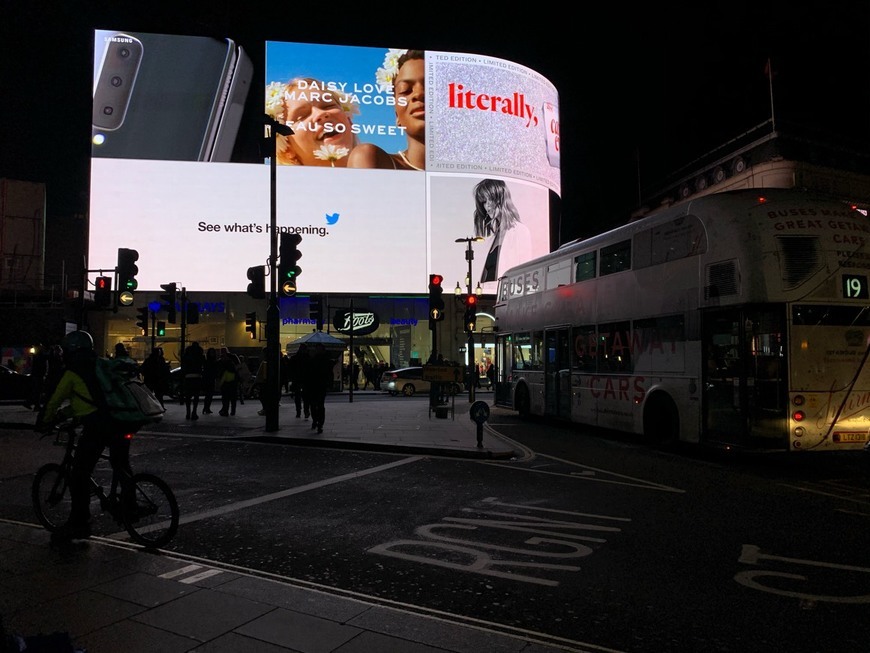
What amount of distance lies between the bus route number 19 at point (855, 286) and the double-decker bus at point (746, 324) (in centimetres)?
1

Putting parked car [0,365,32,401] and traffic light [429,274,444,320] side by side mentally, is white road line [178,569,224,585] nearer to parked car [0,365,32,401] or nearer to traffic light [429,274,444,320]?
traffic light [429,274,444,320]

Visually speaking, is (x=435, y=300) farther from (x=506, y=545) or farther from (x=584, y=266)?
(x=506, y=545)

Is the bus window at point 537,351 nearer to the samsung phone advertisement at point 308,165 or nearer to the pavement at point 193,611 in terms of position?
the pavement at point 193,611

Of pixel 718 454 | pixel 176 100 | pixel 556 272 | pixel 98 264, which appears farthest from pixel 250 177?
pixel 718 454

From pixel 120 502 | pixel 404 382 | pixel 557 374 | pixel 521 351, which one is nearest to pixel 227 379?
pixel 521 351

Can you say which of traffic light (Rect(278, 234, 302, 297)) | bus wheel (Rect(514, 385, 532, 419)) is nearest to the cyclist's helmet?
traffic light (Rect(278, 234, 302, 297))

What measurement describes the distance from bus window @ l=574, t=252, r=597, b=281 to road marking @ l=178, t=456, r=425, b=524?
5961mm

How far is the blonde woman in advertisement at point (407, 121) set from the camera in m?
33.5

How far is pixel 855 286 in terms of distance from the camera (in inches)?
356

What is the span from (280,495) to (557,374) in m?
8.73

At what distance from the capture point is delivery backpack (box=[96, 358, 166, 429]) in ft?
16.1

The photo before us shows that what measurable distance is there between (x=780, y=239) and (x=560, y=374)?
6.27 metres

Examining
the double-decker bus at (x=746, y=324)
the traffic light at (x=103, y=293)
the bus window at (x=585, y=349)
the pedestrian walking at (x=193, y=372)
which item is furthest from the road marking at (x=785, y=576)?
the traffic light at (x=103, y=293)

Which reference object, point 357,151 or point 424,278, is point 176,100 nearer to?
point 357,151
